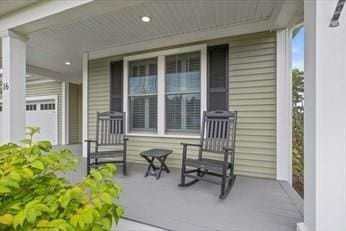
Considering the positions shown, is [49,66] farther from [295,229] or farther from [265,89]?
[295,229]

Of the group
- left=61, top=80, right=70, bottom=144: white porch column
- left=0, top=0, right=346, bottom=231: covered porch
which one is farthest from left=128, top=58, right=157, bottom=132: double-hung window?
left=61, top=80, right=70, bottom=144: white porch column

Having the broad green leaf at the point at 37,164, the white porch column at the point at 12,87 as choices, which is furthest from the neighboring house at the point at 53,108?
the broad green leaf at the point at 37,164

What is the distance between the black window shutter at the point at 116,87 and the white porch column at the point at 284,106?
3.23 metres

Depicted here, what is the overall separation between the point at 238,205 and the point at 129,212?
3.98 ft

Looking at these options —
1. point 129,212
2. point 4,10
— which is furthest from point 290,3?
point 4,10

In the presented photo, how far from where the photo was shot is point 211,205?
8.52 feet

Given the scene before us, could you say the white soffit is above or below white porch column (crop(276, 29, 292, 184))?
above

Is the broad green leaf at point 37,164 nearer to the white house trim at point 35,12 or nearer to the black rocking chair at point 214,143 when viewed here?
the white house trim at point 35,12

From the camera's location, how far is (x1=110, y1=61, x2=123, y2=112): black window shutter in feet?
17.0

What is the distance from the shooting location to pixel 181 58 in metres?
4.53

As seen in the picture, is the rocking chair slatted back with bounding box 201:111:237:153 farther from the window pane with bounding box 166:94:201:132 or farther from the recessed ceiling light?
the recessed ceiling light

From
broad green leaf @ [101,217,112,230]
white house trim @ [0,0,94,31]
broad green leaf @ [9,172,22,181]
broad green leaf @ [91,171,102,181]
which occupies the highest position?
white house trim @ [0,0,94,31]
